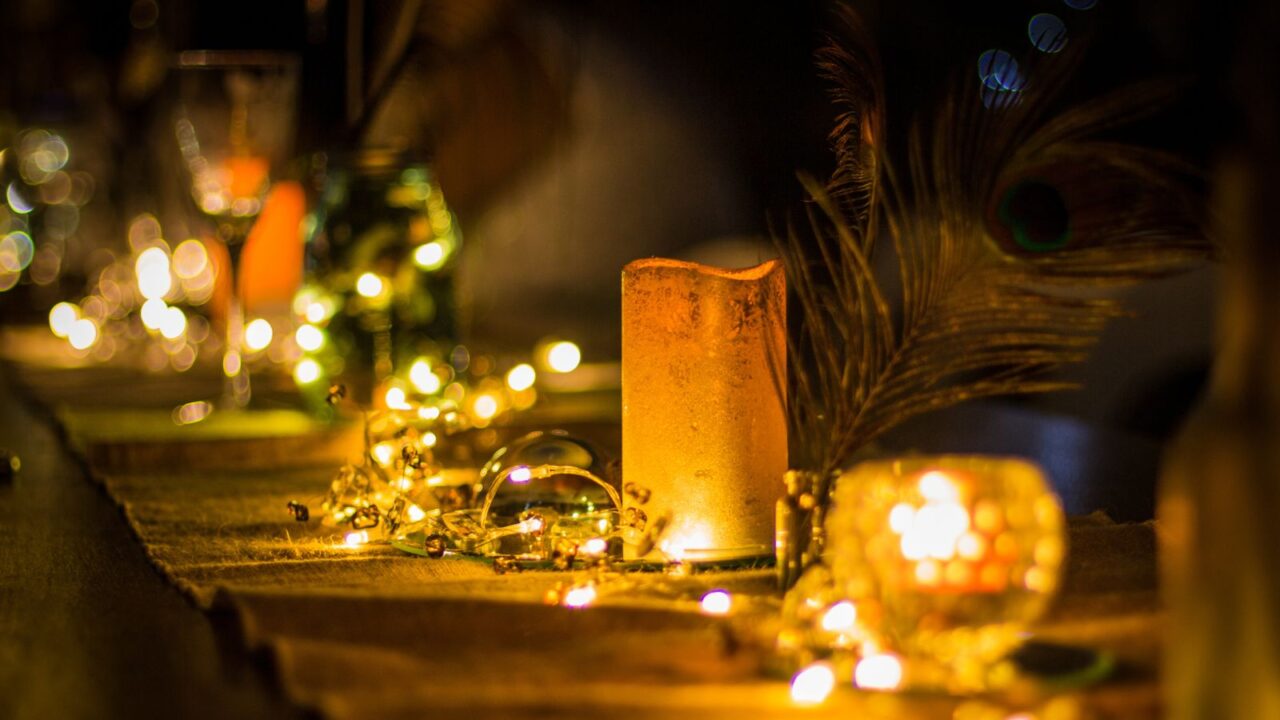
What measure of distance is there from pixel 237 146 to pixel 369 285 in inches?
15.8

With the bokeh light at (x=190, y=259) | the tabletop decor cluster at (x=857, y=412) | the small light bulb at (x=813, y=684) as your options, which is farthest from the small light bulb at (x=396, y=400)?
the bokeh light at (x=190, y=259)

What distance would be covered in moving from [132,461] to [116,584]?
97cm

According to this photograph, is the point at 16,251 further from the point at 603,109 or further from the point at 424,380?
the point at 424,380

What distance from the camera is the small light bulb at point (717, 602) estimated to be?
1.25 metres

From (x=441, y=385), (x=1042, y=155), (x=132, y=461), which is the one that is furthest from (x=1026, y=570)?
(x=132, y=461)

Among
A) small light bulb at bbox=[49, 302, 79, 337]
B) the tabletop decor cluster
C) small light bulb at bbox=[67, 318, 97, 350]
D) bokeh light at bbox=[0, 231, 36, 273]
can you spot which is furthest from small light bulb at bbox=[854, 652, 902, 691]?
bokeh light at bbox=[0, 231, 36, 273]

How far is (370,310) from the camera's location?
2633 millimetres

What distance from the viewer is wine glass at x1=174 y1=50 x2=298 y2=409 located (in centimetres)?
261

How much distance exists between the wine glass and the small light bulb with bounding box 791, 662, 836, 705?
1.83 metres

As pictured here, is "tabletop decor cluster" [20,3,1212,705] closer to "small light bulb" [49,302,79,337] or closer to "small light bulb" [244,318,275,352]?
"small light bulb" [244,318,275,352]

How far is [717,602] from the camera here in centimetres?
129

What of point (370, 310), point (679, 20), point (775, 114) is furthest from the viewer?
point (679, 20)

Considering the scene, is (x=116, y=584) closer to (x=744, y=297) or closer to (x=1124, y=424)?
(x=744, y=297)

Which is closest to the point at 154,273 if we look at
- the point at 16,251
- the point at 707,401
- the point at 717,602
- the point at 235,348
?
the point at 235,348
